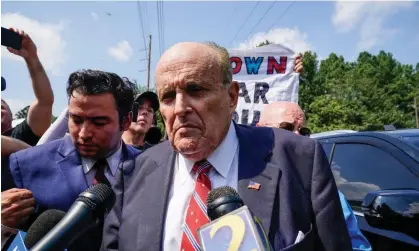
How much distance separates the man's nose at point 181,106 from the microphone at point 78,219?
1.47 feet

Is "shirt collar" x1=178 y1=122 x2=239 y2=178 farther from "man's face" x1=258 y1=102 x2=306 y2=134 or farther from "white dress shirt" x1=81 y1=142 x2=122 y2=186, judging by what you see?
"man's face" x1=258 y1=102 x2=306 y2=134

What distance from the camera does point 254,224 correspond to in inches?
39.2

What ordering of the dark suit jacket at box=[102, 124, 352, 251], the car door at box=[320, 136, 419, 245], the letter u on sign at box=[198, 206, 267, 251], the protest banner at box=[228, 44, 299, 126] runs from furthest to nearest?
the protest banner at box=[228, 44, 299, 126], the car door at box=[320, 136, 419, 245], the dark suit jacket at box=[102, 124, 352, 251], the letter u on sign at box=[198, 206, 267, 251]

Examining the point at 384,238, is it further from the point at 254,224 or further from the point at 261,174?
the point at 254,224

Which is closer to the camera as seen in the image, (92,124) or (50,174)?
(50,174)

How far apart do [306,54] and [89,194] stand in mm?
52322

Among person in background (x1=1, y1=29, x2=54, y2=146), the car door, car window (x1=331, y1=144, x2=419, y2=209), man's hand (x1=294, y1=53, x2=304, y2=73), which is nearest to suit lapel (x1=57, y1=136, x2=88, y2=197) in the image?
person in background (x1=1, y1=29, x2=54, y2=146)

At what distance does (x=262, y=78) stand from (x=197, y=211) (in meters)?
3.22

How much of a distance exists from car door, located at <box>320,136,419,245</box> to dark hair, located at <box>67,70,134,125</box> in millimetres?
1715

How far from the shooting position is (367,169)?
320 centimetres

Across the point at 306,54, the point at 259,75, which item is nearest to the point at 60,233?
the point at 259,75

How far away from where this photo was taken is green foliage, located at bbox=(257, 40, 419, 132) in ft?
153

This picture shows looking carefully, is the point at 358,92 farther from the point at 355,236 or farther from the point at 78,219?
the point at 78,219

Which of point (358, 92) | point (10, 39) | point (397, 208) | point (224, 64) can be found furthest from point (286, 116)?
→ point (358, 92)
